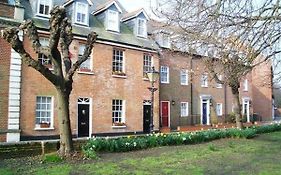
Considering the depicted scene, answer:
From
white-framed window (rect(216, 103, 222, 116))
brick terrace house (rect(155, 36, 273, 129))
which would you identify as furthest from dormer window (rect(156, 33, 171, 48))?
white-framed window (rect(216, 103, 222, 116))

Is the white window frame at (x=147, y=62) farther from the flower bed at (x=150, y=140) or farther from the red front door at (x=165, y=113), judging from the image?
the flower bed at (x=150, y=140)

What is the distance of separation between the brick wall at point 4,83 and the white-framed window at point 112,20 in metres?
8.63

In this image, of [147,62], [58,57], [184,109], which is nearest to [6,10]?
[58,57]

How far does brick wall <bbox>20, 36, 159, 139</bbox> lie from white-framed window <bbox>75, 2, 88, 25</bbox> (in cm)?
211

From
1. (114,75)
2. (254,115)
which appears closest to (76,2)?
(114,75)

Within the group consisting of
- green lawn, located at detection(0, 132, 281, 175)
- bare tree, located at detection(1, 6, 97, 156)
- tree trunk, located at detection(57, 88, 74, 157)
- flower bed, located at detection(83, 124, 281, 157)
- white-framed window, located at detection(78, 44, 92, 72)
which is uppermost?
white-framed window, located at detection(78, 44, 92, 72)

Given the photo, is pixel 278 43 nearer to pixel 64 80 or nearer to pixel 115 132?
pixel 64 80

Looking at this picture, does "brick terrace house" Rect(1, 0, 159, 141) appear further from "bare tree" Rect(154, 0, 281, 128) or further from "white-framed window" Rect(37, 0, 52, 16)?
"bare tree" Rect(154, 0, 281, 128)

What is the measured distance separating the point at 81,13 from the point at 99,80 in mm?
5247

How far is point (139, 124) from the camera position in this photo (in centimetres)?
2716

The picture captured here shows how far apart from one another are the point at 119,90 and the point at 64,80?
13282mm

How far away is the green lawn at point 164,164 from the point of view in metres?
9.95

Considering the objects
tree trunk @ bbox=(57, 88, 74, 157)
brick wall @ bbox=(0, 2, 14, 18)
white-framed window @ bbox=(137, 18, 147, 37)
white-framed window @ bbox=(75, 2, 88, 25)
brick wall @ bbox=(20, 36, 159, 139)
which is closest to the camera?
tree trunk @ bbox=(57, 88, 74, 157)

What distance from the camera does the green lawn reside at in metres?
9.95
